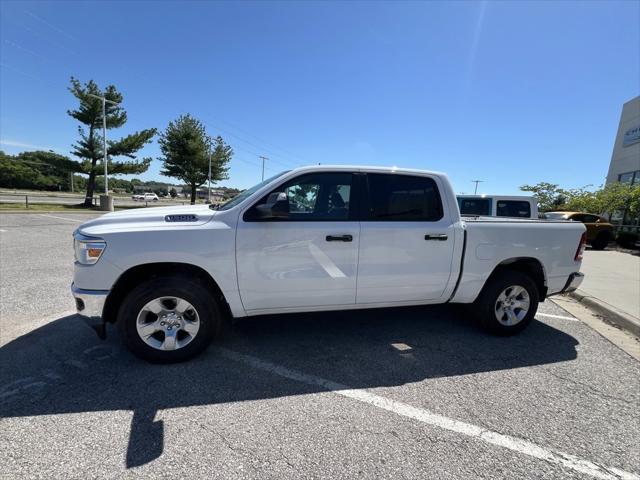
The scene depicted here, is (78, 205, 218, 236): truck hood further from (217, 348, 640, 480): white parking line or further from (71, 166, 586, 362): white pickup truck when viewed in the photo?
(217, 348, 640, 480): white parking line

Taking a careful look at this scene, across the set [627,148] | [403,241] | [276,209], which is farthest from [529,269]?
[627,148]

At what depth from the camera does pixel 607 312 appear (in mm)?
5023

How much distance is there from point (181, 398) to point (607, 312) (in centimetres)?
607

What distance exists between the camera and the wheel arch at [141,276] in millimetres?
2900

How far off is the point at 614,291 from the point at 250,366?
7.10 m

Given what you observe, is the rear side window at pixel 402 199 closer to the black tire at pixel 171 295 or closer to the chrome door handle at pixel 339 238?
the chrome door handle at pixel 339 238

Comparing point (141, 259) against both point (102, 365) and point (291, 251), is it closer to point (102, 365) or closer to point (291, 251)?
point (102, 365)

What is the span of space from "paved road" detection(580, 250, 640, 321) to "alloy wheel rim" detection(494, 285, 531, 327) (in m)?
2.28

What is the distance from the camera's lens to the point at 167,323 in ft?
9.75

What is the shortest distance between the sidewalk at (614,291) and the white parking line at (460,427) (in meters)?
3.37

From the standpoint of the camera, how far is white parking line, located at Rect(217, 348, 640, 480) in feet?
6.73

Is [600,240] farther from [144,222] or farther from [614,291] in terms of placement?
[144,222]

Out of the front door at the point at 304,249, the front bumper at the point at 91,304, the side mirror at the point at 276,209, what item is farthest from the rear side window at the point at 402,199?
the front bumper at the point at 91,304

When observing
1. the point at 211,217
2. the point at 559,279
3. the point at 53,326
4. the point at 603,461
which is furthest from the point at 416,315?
the point at 53,326
